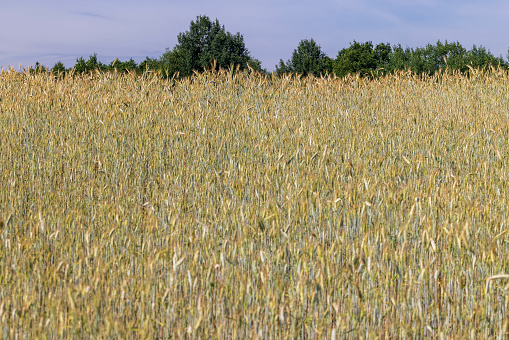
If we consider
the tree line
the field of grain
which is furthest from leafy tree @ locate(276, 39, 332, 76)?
the field of grain

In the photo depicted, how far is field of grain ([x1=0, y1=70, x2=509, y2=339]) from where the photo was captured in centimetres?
194

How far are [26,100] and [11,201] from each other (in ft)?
10.8

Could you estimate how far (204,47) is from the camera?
102 feet

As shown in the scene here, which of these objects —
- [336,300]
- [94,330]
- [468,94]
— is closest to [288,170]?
[336,300]

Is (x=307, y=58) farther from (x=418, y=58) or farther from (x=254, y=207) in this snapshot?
(x=254, y=207)

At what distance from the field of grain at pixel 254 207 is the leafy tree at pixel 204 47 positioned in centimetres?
2286

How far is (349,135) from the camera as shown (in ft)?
16.6

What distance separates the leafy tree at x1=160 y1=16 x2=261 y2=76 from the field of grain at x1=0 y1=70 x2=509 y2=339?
900 inches

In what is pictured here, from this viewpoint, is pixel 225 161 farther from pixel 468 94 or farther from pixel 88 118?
pixel 468 94

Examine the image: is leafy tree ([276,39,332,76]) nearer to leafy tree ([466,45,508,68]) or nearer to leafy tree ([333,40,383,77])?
A: leafy tree ([333,40,383,77])

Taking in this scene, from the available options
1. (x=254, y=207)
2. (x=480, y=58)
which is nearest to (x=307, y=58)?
(x=480, y=58)

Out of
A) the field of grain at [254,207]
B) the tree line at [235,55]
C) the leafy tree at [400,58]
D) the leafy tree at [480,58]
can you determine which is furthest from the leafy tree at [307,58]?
the field of grain at [254,207]

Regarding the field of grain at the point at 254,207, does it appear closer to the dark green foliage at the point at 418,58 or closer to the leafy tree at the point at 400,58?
the dark green foliage at the point at 418,58

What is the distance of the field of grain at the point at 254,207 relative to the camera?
76.5 inches
